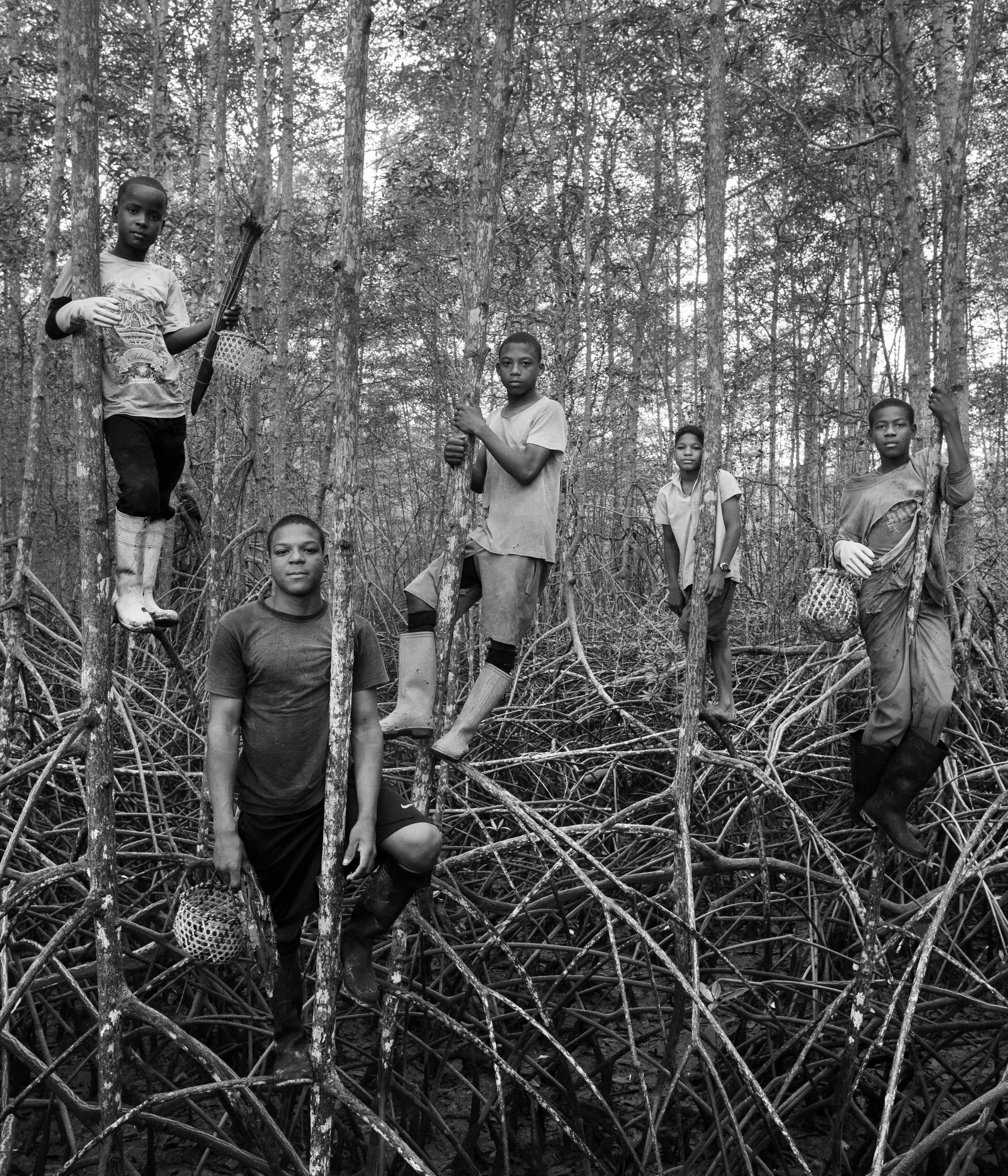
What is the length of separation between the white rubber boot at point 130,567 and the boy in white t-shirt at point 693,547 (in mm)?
2268

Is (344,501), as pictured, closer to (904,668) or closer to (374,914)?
(374,914)

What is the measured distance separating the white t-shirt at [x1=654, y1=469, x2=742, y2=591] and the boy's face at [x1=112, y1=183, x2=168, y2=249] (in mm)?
2491

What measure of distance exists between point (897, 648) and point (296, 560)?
1796mm

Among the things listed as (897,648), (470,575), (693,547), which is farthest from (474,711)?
(693,547)

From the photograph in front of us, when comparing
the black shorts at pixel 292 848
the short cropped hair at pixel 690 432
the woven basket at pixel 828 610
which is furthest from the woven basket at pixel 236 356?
the short cropped hair at pixel 690 432

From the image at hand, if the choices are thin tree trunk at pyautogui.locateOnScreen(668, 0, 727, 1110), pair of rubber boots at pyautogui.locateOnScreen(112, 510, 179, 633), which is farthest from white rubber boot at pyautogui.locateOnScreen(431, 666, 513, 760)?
pair of rubber boots at pyautogui.locateOnScreen(112, 510, 179, 633)

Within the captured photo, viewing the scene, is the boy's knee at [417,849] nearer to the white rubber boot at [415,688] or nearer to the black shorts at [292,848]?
the black shorts at [292,848]

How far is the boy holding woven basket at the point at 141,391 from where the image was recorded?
8.95ft

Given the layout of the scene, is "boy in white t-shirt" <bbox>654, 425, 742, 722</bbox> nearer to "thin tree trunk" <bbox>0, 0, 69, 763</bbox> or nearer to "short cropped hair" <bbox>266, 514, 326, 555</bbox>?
"short cropped hair" <bbox>266, 514, 326, 555</bbox>

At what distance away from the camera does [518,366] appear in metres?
3.05

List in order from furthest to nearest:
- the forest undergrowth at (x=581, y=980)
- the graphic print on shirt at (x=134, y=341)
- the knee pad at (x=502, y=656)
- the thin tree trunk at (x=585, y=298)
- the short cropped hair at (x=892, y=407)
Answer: the thin tree trunk at (x=585, y=298)
the short cropped hair at (x=892, y=407)
the knee pad at (x=502, y=656)
the graphic print on shirt at (x=134, y=341)
the forest undergrowth at (x=581, y=980)

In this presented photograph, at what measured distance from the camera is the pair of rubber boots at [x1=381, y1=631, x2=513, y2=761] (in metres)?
2.61

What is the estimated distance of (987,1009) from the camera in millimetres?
2939

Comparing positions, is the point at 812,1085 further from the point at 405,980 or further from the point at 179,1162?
the point at 179,1162
